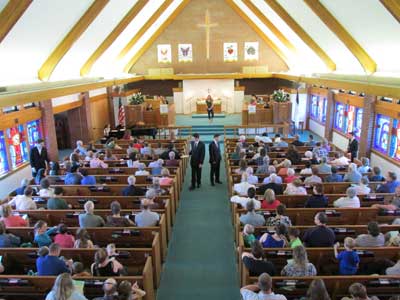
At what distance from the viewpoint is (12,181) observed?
10430mm

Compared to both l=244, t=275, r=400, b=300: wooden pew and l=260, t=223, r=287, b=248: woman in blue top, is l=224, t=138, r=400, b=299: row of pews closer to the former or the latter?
l=244, t=275, r=400, b=300: wooden pew

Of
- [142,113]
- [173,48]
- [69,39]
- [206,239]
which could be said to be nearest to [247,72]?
[173,48]

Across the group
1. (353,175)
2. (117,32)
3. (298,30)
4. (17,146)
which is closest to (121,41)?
(117,32)

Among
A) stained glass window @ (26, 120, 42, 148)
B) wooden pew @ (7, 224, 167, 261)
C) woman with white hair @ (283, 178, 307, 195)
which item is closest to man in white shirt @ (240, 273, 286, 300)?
wooden pew @ (7, 224, 167, 261)

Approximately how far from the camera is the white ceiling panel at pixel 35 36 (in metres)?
8.52

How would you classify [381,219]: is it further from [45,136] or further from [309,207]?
[45,136]

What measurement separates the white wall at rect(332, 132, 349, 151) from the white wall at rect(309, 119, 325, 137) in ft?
4.79

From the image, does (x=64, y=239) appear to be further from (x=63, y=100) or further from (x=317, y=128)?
(x=317, y=128)

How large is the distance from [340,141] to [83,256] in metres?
12.7

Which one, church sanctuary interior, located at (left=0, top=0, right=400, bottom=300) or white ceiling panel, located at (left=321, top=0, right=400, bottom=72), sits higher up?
white ceiling panel, located at (left=321, top=0, right=400, bottom=72)

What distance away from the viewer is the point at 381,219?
20.9 ft

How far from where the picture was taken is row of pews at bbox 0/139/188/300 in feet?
14.0

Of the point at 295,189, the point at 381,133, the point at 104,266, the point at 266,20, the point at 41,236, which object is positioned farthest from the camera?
the point at 266,20

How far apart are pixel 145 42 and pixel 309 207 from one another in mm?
18813
